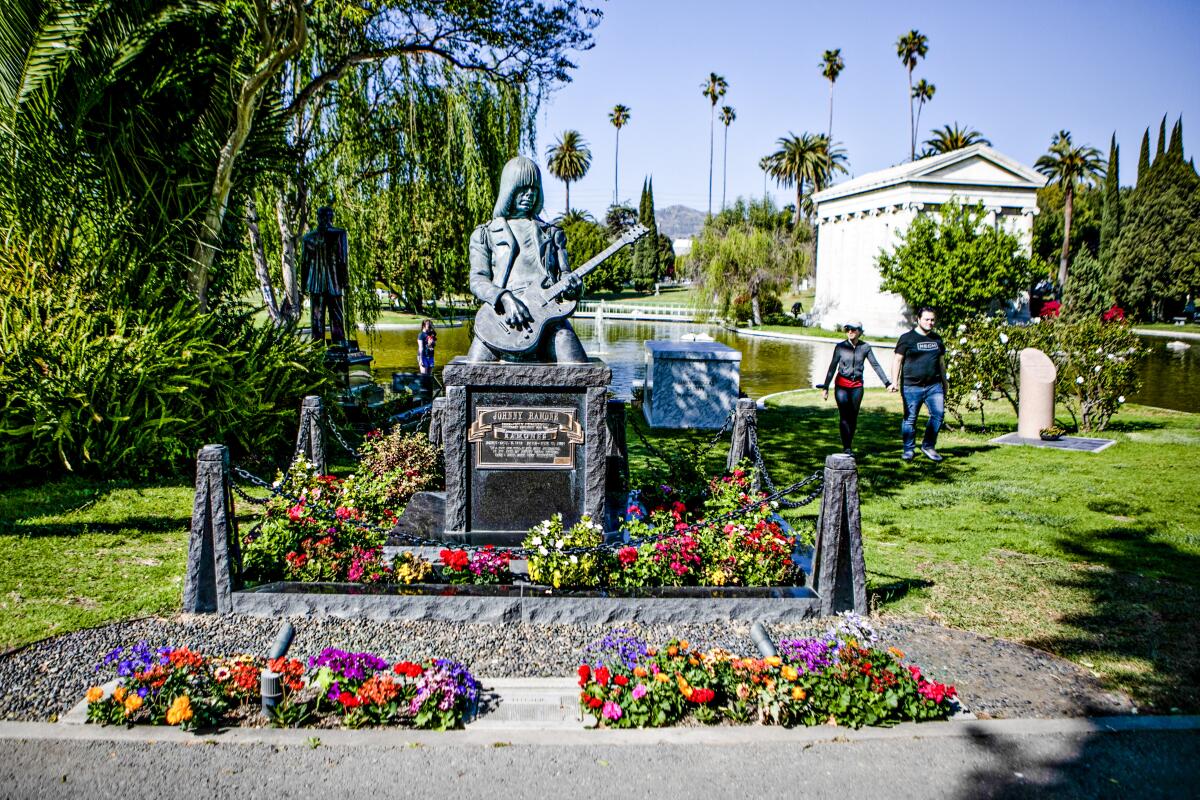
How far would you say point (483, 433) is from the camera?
21.8 feet

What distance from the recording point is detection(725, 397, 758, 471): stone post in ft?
27.1

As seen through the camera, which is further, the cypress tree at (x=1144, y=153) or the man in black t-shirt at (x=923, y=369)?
the cypress tree at (x=1144, y=153)

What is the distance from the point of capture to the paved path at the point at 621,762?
3.70 m

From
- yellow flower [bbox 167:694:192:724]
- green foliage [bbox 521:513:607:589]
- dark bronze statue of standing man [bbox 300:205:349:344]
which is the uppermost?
dark bronze statue of standing man [bbox 300:205:349:344]

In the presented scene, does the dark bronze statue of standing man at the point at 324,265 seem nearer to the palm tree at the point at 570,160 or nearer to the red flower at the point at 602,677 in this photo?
the red flower at the point at 602,677

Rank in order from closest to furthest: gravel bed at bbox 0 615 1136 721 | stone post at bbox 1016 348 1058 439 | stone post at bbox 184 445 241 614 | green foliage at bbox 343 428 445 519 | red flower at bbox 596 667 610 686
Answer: red flower at bbox 596 667 610 686, gravel bed at bbox 0 615 1136 721, stone post at bbox 184 445 241 614, green foliage at bbox 343 428 445 519, stone post at bbox 1016 348 1058 439

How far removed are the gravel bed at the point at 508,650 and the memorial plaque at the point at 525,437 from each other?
1524 mm

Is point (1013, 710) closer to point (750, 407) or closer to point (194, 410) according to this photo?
point (750, 407)

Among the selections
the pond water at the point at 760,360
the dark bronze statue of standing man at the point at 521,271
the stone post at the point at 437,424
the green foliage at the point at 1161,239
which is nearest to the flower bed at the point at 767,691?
the dark bronze statue of standing man at the point at 521,271

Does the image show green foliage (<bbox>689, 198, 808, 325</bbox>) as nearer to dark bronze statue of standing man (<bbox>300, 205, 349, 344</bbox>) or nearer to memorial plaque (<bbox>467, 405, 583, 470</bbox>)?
dark bronze statue of standing man (<bbox>300, 205, 349, 344</bbox>)

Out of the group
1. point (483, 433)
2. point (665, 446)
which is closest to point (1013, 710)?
point (483, 433)

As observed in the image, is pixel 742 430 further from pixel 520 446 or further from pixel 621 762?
pixel 621 762

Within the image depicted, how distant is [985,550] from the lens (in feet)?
23.9

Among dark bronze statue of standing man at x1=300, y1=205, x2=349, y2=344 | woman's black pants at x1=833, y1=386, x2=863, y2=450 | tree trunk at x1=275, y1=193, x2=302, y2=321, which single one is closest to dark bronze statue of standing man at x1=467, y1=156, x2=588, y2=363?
woman's black pants at x1=833, y1=386, x2=863, y2=450
